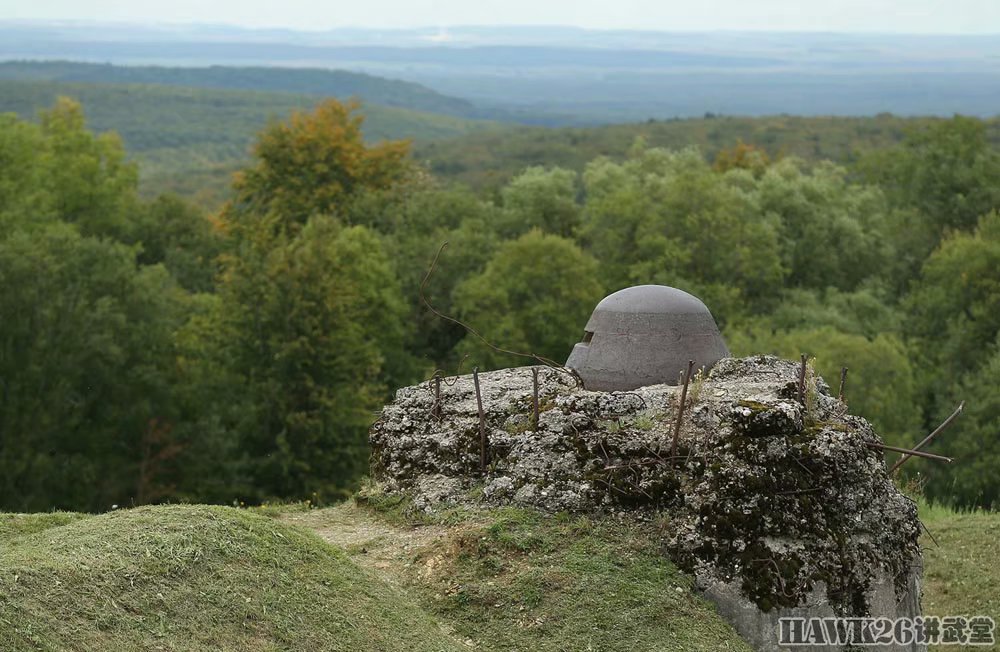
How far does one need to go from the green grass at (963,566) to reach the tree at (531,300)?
24.6 meters

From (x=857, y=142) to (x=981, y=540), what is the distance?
113 metres

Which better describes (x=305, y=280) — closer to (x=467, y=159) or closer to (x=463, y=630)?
(x=463, y=630)

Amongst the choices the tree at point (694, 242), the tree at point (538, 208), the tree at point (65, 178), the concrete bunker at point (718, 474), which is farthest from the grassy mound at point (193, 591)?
the tree at point (538, 208)

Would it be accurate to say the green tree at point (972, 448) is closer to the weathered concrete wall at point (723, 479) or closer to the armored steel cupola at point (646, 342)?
the armored steel cupola at point (646, 342)

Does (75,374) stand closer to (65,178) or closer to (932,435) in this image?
(65,178)

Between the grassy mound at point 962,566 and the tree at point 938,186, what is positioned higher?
the tree at point 938,186

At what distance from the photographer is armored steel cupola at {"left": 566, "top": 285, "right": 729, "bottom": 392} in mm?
19109

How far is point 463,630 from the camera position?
13.3 m

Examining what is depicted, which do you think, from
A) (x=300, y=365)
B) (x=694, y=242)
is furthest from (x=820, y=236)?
(x=300, y=365)

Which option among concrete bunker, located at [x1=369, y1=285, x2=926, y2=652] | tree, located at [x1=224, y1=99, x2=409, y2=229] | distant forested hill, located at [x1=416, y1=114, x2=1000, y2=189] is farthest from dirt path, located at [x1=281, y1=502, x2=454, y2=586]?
distant forested hill, located at [x1=416, y1=114, x2=1000, y2=189]

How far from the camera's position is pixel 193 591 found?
1203 centimetres

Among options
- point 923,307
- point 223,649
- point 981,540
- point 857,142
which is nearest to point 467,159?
point 857,142

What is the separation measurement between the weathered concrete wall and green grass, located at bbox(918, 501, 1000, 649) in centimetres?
414

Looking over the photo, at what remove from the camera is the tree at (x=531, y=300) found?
47.8m
